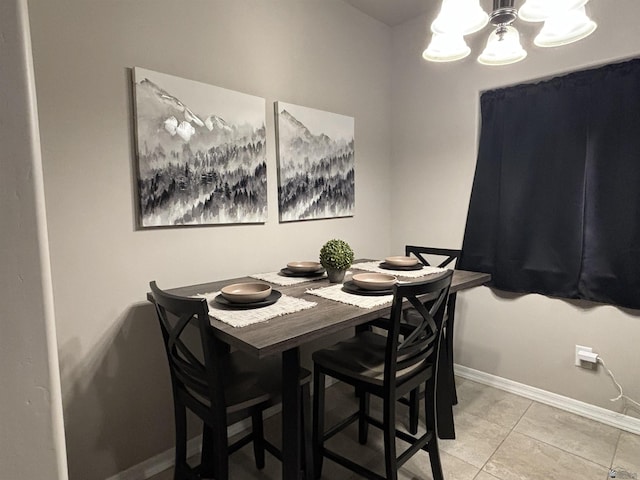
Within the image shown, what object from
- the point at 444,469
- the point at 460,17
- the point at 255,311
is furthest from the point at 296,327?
the point at 460,17

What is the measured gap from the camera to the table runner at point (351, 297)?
1.54 m

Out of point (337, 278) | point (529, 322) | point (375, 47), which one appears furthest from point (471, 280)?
point (375, 47)

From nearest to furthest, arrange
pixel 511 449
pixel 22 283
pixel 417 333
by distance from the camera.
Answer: pixel 22 283
pixel 417 333
pixel 511 449

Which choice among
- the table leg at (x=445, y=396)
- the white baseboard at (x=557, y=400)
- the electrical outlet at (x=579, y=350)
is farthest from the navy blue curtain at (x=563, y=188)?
the table leg at (x=445, y=396)

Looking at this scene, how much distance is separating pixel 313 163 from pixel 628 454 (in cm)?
245

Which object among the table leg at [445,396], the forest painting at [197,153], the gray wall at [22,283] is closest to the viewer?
the gray wall at [22,283]

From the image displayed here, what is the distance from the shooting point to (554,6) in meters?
1.38

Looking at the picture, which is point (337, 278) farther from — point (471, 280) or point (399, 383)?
point (471, 280)

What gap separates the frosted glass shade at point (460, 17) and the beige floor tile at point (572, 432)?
2.19 m

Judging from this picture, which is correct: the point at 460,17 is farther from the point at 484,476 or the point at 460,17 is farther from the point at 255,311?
the point at 484,476

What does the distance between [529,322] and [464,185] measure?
1.08 m

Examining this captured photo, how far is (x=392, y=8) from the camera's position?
284cm

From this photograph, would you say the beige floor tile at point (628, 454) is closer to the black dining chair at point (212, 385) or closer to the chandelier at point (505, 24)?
the black dining chair at point (212, 385)

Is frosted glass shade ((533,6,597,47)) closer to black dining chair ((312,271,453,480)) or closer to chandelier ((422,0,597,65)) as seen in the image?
chandelier ((422,0,597,65))
